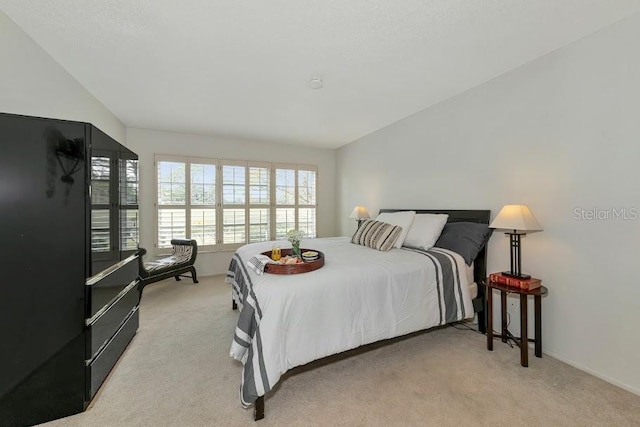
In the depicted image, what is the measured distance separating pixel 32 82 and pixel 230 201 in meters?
3.04

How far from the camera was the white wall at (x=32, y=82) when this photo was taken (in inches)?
71.5

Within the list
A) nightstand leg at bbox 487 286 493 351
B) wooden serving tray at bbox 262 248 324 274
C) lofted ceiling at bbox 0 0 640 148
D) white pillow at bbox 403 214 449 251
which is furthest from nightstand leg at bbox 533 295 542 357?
lofted ceiling at bbox 0 0 640 148

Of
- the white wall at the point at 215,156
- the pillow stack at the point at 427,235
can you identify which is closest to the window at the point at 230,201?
the white wall at the point at 215,156

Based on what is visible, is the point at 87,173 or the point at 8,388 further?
the point at 87,173

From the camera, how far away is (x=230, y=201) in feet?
16.2

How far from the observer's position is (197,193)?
15.4 feet

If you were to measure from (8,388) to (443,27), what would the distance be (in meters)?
3.48

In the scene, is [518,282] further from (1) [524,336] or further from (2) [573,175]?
(2) [573,175]

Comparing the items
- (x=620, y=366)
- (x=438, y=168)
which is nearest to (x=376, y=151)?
(x=438, y=168)

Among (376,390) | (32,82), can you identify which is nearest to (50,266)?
(32,82)

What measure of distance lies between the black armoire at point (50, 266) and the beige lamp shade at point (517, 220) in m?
3.01

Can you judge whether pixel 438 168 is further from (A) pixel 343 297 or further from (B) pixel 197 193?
(B) pixel 197 193

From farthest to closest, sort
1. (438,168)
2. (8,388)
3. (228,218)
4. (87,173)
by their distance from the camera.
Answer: (228,218) → (438,168) → (87,173) → (8,388)

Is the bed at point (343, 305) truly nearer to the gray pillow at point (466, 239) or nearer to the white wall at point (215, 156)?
the gray pillow at point (466, 239)
